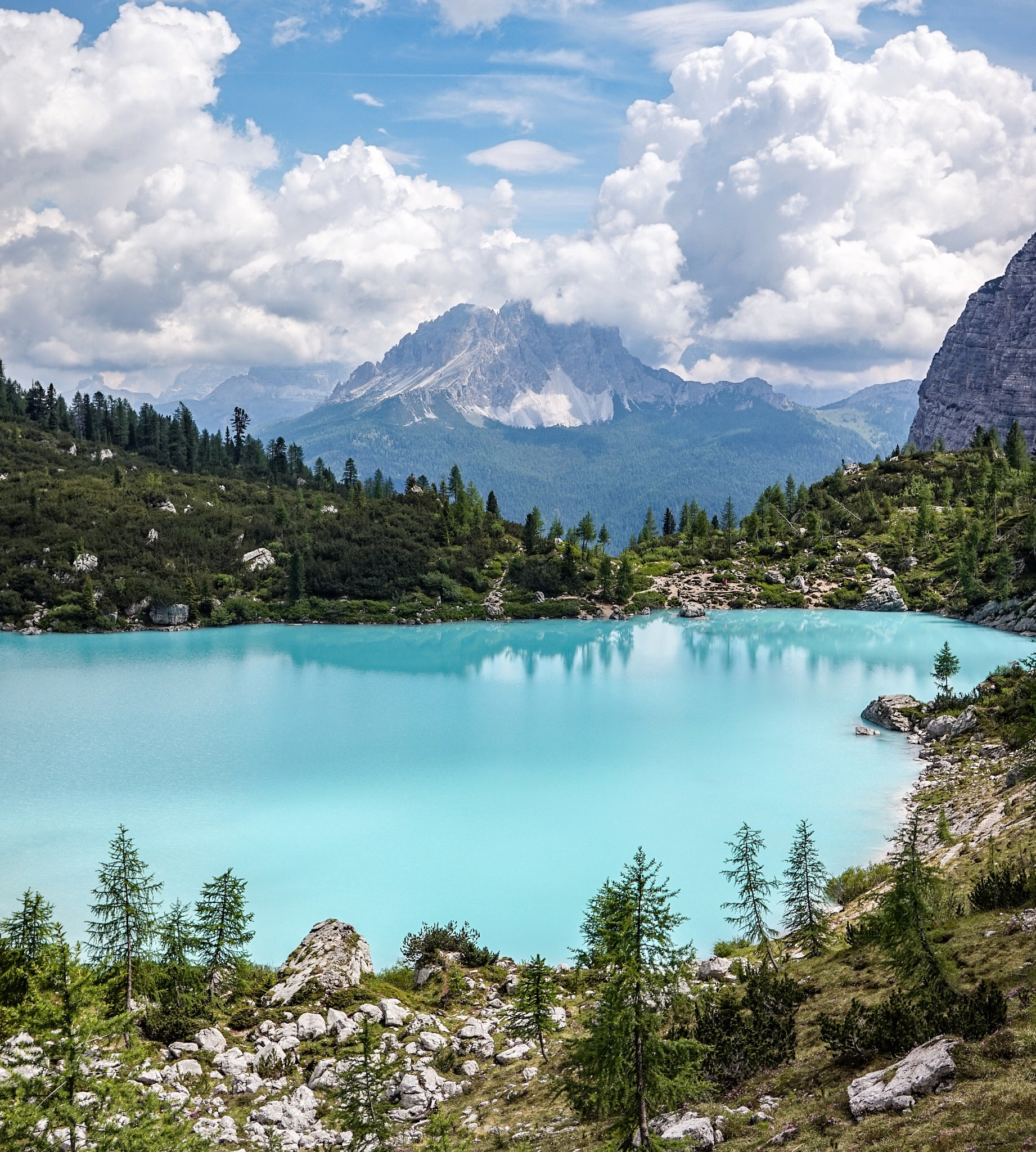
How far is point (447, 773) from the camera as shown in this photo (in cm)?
4247

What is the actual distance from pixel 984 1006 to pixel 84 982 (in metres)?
11.9

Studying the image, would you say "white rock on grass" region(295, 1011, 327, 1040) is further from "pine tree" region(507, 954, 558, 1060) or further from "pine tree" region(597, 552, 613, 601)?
"pine tree" region(597, 552, 613, 601)

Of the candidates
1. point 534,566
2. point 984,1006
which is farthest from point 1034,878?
point 534,566

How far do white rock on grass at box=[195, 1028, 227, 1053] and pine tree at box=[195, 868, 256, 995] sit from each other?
2279 mm

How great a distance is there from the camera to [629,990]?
11.0 m

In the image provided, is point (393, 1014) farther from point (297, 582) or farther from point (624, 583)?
point (297, 582)

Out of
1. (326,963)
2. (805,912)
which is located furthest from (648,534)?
(326,963)

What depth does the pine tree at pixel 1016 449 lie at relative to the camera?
12356 cm

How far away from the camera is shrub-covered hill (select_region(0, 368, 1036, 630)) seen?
3964 inches

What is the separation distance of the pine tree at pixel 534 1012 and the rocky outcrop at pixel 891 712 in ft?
118

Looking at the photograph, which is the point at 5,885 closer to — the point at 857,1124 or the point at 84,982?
the point at 84,982

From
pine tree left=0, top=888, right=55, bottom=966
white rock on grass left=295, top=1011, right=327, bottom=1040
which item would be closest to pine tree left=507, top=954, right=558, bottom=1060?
white rock on grass left=295, top=1011, right=327, bottom=1040

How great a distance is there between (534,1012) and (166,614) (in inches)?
3805

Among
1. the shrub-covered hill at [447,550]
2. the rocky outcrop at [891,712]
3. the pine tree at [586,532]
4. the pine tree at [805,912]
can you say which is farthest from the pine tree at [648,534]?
the pine tree at [805,912]
